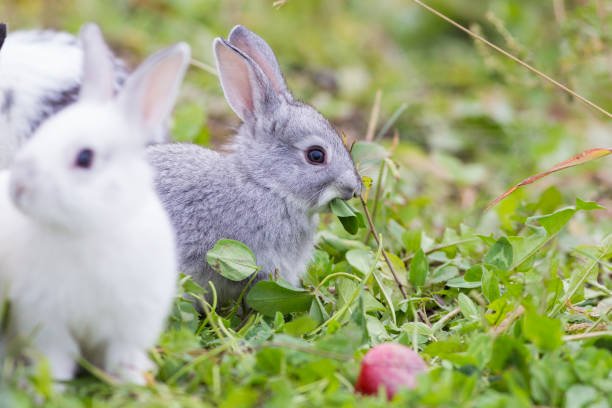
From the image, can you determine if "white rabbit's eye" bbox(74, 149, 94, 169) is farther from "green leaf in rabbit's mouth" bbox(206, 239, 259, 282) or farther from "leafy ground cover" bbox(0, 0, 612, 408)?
"green leaf in rabbit's mouth" bbox(206, 239, 259, 282)

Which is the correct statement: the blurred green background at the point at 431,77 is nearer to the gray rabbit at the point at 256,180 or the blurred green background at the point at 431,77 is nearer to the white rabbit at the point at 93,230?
the gray rabbit at the point at 256,180

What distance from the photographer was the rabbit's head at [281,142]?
12.4 ft

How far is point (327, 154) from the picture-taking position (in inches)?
149

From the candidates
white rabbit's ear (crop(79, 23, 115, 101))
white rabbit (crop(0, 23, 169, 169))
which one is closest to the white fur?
white rabbit (crop(0, 23, 169, 169))

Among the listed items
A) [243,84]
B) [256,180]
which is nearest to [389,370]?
[256,180]

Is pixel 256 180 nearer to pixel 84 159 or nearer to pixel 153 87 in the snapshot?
pixel 153 87

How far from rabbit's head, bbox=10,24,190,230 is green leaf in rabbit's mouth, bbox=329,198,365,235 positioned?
1.25m

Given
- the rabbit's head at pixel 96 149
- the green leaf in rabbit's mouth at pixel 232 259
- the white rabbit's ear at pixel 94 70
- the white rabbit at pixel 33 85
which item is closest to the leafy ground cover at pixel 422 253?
the green leaf in rabbit's mouth at pixel 232 259

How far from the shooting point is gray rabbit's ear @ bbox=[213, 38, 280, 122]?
378cm

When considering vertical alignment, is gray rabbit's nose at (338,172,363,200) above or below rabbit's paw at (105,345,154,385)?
above

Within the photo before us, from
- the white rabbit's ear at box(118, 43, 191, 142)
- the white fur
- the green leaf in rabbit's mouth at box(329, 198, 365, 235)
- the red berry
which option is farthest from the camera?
the white fur

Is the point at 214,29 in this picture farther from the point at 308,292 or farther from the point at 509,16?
the point at 308,292

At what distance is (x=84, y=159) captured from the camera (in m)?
2.40

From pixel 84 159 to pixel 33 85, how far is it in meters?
→ 2.52
